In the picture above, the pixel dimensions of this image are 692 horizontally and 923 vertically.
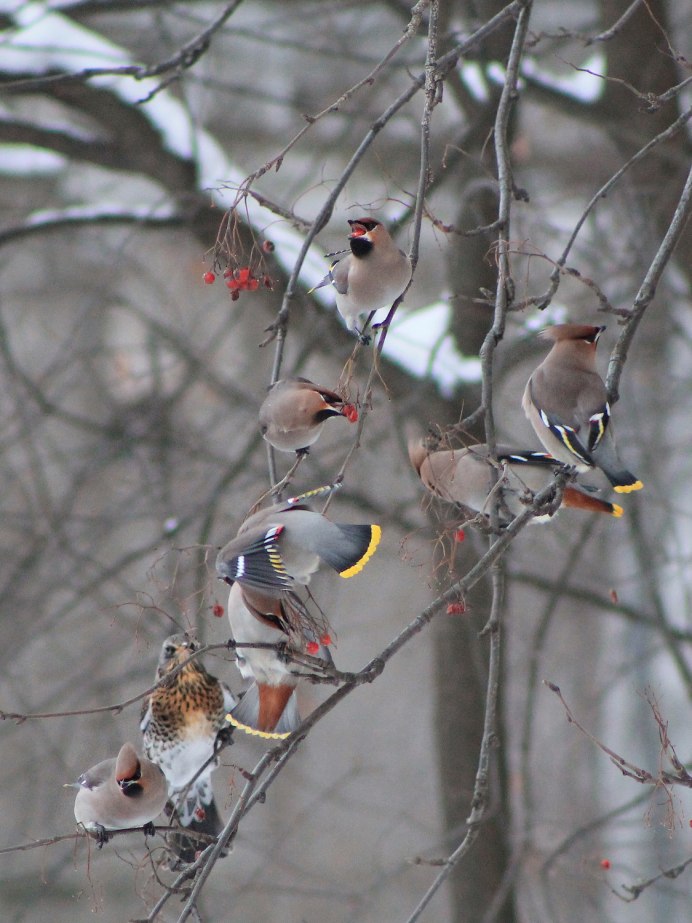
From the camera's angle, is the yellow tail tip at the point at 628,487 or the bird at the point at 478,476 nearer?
the yellow tail tip at the point at 628,487

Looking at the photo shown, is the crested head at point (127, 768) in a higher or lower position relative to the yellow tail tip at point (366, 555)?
higher

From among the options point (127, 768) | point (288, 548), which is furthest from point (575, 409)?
point (127, 768)

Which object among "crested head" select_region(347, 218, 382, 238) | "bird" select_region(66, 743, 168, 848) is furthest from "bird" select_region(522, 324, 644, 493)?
"bird" select_region(66, 743, 168, 848)

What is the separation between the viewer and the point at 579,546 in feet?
14.8

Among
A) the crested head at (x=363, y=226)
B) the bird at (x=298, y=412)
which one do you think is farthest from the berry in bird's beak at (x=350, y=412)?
the crested head at (x=363, y=226)

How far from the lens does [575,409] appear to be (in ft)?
9.24

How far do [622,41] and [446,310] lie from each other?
129 cm

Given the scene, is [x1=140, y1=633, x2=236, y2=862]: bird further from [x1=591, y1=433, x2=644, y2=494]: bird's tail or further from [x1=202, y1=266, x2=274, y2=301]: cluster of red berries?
[x1=591, y1=433, x2=644, y2=494]: bird's tail

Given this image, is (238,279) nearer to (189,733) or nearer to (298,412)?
(298,412)

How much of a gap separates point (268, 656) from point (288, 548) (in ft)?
1.05

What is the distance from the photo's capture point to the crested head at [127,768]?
9.48 feet

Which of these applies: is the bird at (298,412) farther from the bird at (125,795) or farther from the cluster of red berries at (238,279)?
the bird at (125,795)

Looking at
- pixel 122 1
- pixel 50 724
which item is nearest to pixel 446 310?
pixel 122 1

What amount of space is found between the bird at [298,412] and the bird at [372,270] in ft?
1.15
